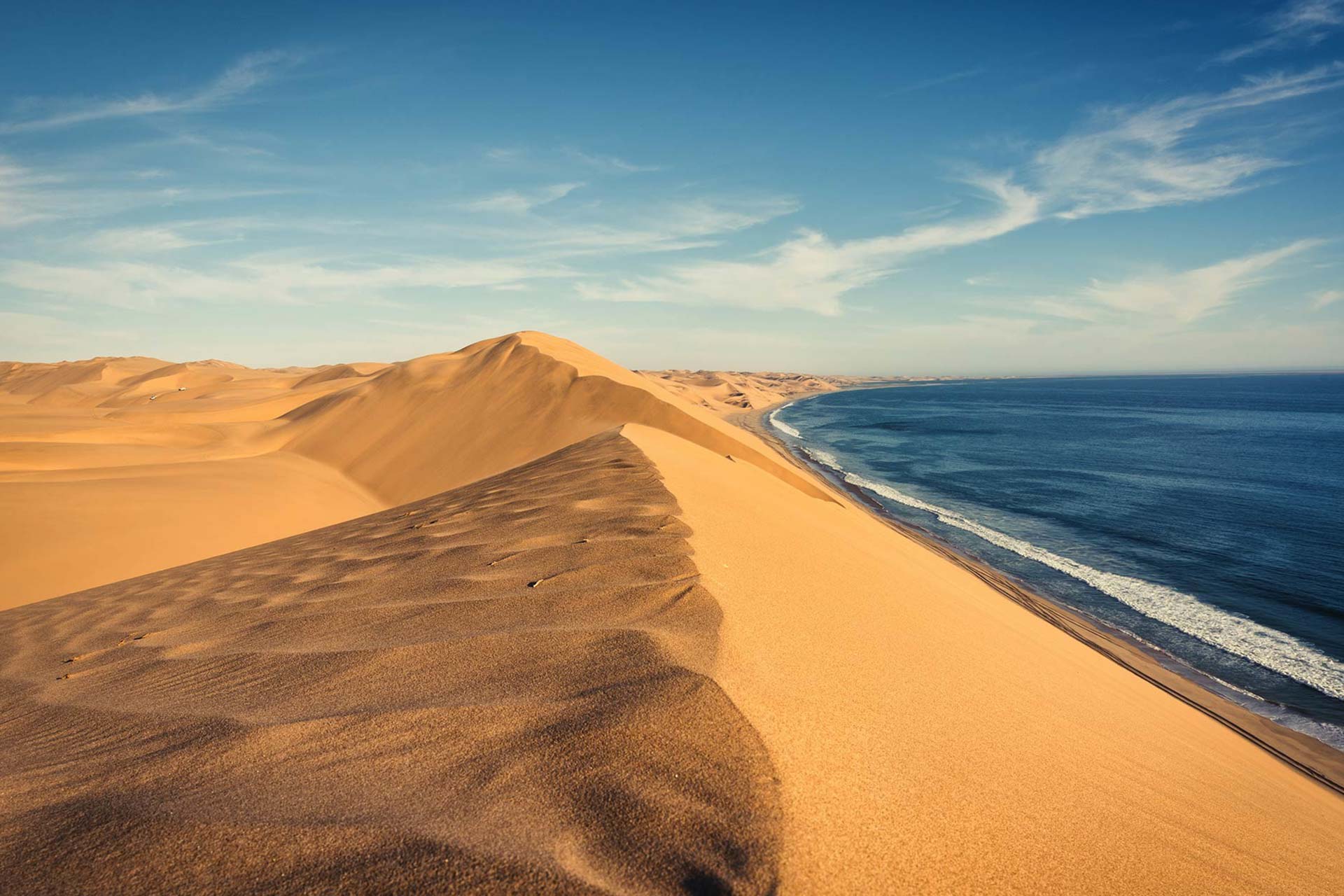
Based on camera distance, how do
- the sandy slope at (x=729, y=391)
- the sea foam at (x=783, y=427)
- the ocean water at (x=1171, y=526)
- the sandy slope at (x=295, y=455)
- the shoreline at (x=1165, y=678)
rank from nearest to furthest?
the shoreline at (x=1165, y=678) → the sandy slope at (x=295, y=455) → the ocean water at (x=1171, y=526) → the sea foam at (x=783, y=427) → the sandy slope at (x=729, y=391)

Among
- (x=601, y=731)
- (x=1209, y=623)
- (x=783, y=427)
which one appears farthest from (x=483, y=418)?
(x=783, y=427)

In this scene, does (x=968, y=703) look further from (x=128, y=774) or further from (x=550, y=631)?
(x=128, y=774)

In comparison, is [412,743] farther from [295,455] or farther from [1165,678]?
[295,455]

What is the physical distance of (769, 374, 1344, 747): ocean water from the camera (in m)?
9.55

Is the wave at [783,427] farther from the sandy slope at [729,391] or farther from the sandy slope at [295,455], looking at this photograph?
the sandy slope at [295,455]

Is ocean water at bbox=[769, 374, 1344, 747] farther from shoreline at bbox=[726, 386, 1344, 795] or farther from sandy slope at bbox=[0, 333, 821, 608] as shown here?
sandy slope at bbox=[0, 333, 821, 608]

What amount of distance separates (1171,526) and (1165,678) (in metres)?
10.5

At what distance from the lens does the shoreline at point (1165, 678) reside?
686 centimetres

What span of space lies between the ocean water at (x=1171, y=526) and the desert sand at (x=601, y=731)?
195 inches

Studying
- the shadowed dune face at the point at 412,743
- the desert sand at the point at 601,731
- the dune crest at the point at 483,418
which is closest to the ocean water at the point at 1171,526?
the desert sand at the point at 601,731

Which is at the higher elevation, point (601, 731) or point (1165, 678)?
point (601, 731)

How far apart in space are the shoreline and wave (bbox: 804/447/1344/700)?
1.42 m

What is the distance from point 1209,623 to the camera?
10688 millimetres

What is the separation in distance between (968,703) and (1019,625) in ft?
11.5
